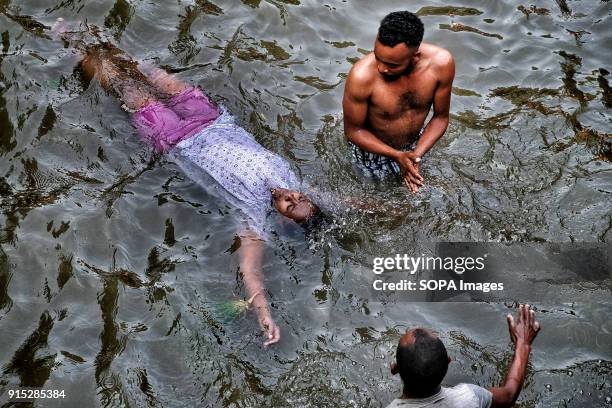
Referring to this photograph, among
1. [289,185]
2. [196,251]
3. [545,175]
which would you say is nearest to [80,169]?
[196,251]

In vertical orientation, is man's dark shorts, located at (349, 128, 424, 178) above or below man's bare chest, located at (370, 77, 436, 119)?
below

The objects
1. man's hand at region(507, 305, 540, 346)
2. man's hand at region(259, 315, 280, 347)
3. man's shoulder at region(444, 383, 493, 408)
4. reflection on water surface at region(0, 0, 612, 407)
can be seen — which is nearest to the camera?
man's shoulder at region(444, 383, 493, 408)

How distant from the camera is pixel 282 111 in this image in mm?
6641

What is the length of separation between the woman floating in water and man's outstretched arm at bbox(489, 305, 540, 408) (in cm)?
158

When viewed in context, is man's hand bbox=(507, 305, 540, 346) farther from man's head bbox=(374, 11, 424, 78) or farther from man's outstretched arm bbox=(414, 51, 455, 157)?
man's head bbox=(374, 11, 424, 78)

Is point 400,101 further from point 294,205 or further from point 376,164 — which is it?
point 294,205

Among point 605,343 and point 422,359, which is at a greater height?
point 422,359

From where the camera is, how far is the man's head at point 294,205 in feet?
16.5

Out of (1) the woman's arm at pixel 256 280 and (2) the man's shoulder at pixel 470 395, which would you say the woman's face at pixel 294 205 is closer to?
(1) the woman's arm at pixel 256 280

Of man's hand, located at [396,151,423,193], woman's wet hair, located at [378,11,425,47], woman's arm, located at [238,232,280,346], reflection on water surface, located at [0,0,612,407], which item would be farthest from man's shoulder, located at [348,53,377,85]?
woman's arm, located at [238,232,280,346]

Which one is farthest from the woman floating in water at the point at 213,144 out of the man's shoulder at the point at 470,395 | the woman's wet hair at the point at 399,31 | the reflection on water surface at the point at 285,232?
the man's shoulder at the point at 470,395

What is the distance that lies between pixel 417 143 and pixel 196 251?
1.93 metres

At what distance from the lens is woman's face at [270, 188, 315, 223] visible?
16.5 feet

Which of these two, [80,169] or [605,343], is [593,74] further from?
[80,169]
